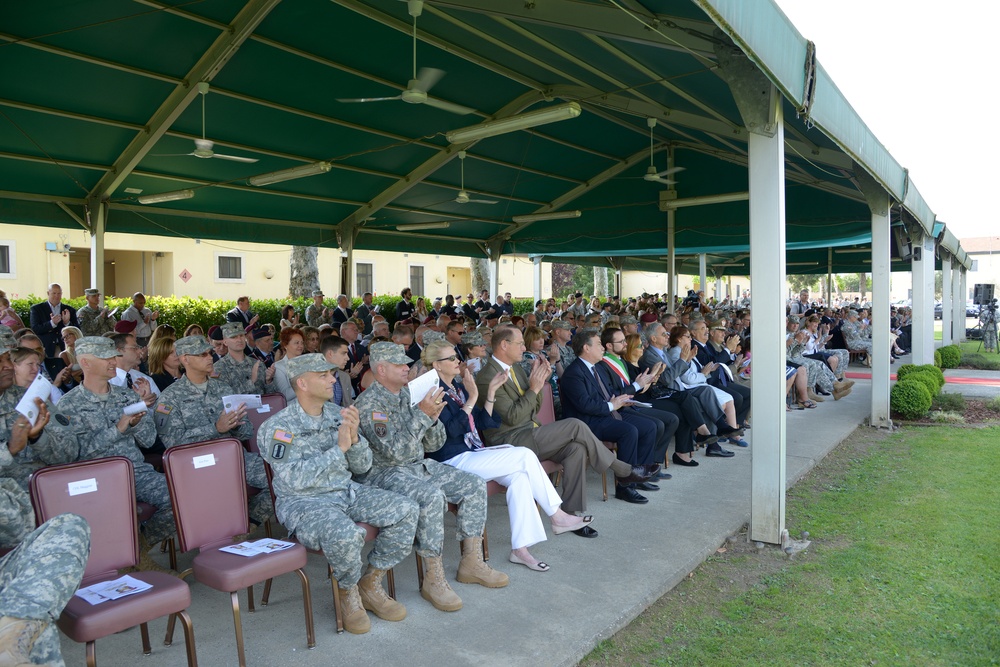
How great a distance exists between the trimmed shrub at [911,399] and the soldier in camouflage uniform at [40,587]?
8471mm

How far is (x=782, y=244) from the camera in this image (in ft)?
13.7

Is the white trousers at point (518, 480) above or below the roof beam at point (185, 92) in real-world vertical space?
below

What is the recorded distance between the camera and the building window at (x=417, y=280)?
1106 inches

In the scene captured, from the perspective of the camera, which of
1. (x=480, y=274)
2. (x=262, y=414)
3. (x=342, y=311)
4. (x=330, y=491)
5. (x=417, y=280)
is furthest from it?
(x=417, y=280)

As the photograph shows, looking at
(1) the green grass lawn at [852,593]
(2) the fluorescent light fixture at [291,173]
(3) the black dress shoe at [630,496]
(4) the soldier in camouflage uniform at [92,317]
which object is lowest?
(1) the green grass lawn at [852,593]

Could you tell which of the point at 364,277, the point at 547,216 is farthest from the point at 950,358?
the point at 364,277

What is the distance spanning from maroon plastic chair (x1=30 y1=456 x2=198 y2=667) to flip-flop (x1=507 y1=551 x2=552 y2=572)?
173cm

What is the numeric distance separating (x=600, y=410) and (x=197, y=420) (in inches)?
106

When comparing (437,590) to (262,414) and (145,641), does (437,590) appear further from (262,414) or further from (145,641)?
(262,414)

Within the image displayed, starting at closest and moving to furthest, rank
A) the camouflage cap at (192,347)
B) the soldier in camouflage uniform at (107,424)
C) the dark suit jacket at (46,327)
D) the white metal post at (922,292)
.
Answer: the soldier in camouflage uniform at (107,424), the camouflage cap at (192,347), the dark suit jacket at (46,327), the white metal post at (922,292)

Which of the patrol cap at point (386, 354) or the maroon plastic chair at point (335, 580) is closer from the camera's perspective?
the maroon plastic chair at point (335, 580)

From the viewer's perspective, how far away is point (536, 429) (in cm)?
447

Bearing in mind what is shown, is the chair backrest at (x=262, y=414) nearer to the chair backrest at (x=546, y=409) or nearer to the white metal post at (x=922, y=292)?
the chair backrest at (x=546, y=409)

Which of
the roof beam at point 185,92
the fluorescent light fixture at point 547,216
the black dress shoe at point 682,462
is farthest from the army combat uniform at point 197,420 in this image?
the fluorescent light fixture at point 547,216
